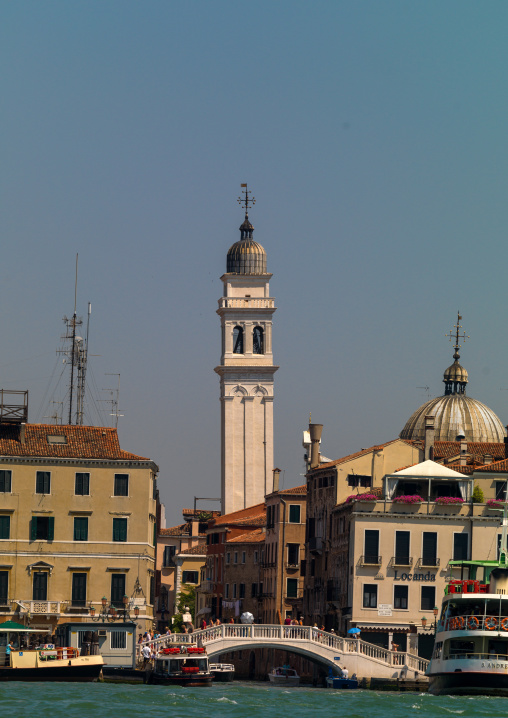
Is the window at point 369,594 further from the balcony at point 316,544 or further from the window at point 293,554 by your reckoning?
the window at point 293,554

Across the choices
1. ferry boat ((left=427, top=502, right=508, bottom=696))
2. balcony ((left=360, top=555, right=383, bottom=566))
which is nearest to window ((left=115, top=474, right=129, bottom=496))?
balcony ((left=360, top=555, right=383, bottom=566))

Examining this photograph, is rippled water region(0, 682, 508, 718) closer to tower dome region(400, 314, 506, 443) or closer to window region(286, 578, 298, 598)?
window region(286, 578, 298, 598)

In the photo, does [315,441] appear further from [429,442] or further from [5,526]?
[5,526]

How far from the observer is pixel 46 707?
65875 millimetres

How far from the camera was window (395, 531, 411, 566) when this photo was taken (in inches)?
3605

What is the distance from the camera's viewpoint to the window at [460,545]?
9175 cm

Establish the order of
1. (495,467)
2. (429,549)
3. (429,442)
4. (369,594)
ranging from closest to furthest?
(369,594), (429,549), (495,467), (429,442)

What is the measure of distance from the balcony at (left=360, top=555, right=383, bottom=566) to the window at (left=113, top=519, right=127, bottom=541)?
11.6m

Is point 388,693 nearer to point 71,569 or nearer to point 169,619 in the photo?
point 71,569

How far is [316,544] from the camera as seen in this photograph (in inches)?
4094

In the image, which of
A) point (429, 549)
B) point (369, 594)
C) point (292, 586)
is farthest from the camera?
point (292, 586)

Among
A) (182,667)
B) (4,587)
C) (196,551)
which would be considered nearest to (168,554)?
(196,551)

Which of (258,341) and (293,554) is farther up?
(258,341)

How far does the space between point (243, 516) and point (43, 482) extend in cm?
3938
